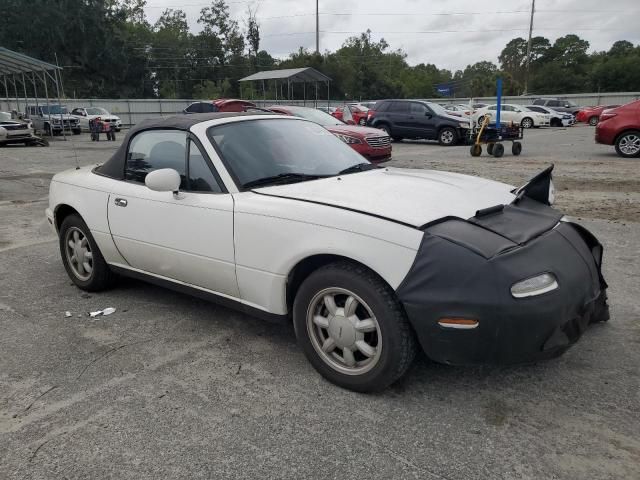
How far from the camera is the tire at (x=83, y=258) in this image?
4.34m

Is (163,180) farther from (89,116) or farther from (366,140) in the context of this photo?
(89,116)

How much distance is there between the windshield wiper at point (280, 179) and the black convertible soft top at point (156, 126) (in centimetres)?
70

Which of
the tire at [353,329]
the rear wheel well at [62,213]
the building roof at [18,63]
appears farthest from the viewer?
the building roof at [18,63]

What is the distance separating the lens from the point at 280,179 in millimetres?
3371

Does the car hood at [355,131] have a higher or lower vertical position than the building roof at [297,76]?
lower

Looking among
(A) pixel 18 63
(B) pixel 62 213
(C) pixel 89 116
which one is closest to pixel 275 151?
(B) pixel 62 213

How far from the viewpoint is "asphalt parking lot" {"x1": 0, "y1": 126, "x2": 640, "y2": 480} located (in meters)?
2.30

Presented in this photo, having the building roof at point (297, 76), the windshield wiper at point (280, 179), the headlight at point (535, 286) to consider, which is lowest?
the headlight at point (535, 286)

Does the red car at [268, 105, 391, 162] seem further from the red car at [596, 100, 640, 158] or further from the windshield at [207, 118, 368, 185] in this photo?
the windshield at [207, 118, 368, 185]

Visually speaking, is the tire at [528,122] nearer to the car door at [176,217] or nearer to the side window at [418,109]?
the side window at [418,109]

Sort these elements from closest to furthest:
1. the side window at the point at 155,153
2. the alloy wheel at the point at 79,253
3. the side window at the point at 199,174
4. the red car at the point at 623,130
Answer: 1. the side window at the point at 199,174
2. the side window at the point at 155,153
3. the alloy wheel at the point at 79,253
4. the red car at the point at 623,130

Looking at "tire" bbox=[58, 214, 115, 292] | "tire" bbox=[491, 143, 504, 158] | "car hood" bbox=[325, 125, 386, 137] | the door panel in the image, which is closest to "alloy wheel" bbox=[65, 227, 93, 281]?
"tire" bbox=[58, 214, 115, 292]

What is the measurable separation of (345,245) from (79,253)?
286cm

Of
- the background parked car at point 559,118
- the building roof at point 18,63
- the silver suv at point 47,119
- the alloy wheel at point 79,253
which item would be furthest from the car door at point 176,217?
the background parked car at point 559,118
